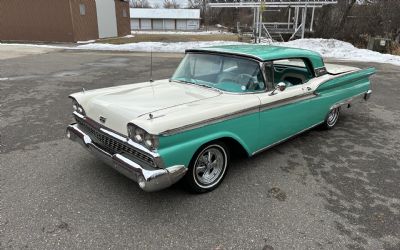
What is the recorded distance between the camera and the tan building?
24.0 meters

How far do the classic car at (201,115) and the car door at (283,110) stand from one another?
12 mm

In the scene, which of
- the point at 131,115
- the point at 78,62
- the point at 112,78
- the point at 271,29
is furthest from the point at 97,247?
the point at 271,29

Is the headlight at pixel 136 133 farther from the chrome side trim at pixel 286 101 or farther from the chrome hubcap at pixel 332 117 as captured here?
the chrome hubcap at pixel 332 117

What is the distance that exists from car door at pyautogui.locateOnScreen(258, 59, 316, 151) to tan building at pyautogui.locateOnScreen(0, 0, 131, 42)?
2352cm

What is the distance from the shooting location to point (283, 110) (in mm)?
3977

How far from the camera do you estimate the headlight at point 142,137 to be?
2770 millimetres

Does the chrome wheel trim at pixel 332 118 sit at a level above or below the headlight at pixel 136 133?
below

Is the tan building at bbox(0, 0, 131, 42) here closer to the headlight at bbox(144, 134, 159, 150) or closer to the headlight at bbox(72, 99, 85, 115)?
the headlight at bbox(72, 99, 85, 115)

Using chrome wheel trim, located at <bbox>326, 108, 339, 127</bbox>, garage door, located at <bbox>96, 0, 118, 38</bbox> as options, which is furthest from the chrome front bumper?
garage door, located at <bbox>96, 0, 118, 38</bbox>

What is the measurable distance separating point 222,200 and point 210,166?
0.39m

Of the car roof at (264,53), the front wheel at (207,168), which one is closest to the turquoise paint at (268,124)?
the front wheel at (207,168)

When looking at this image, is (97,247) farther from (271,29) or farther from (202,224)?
(271,29)

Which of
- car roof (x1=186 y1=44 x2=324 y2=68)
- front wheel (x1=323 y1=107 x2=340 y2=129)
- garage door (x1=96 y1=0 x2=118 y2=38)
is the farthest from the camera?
garage door (x1=96 y1=0 x2=118 y2=38)

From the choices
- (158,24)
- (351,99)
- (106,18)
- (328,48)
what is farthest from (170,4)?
(351,99)
